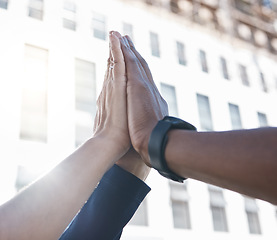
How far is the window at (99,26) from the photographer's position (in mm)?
10320

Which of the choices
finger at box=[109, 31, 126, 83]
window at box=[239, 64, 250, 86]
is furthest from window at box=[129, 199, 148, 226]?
finger at box=[109, 31, 126, 83]

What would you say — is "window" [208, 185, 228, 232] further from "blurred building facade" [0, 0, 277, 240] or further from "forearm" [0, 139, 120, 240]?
"forearm" [0, 139, 120, 240]

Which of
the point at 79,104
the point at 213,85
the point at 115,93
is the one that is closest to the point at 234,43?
the point at 213,85

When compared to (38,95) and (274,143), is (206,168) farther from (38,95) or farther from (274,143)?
(38,95)

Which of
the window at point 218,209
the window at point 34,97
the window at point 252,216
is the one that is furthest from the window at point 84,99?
the window at point 252,216

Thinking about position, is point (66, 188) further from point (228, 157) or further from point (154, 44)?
point (154, 44)

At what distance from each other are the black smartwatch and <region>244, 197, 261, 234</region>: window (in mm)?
11548

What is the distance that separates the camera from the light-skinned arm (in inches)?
29.3

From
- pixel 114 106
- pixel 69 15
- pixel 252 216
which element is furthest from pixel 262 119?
pixel 114 106

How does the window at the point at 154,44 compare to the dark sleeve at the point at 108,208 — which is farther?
the window at the point at 154,44

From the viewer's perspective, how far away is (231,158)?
625mm

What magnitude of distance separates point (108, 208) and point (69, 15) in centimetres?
955

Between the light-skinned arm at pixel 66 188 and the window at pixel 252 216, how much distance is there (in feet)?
37.3

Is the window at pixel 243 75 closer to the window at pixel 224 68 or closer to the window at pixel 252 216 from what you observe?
the window at pixel 224 68
